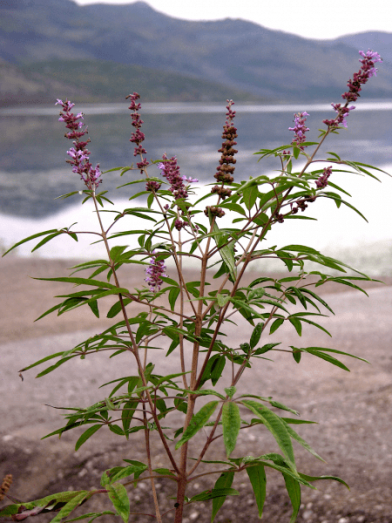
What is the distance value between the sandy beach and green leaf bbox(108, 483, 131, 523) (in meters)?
1.86

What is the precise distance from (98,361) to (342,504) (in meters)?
3.53

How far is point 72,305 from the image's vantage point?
155cm

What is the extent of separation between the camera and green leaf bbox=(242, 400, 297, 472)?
3.78 ft

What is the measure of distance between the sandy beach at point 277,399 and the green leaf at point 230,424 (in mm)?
1937

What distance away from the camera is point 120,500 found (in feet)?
4.37

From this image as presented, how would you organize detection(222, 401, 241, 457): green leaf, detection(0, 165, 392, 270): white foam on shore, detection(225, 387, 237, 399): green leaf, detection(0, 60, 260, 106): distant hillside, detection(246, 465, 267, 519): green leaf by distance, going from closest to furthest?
detection(222, 401, 241, 457): green leaf < detection(225, 387, 237, 399): green leaf < detection(246, 465, 267, 519): green leaf < detection(0, 165, 392, 270): white foam on shore < detection(0, 60, 260, 106): distant hillside

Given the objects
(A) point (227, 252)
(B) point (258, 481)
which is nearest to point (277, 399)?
(B) point (258, 481)

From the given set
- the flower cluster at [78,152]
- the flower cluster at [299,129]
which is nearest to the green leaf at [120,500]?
the flower cluster at [78,152]

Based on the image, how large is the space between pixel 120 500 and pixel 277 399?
380 centimetres

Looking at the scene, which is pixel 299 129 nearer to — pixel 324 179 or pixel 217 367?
pixel 324 179

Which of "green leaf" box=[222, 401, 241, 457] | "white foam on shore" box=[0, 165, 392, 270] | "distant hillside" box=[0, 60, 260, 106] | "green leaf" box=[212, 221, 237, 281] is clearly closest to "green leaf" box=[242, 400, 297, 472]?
"green leaf" box=[222, 401, 241, 457]

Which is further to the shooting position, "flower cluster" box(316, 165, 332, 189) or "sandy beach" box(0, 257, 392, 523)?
"sandy beach" box(0, 257, 392, 523)

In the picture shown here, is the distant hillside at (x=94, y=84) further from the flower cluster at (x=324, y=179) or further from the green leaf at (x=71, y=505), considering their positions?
the green leaf at (x=71, y=505)

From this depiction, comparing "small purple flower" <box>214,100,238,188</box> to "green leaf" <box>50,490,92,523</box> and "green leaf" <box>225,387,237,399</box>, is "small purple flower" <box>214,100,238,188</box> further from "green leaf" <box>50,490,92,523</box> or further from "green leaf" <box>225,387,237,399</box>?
"green leaf" <box>50,490,92,523</box>
